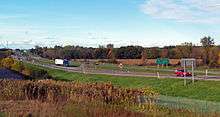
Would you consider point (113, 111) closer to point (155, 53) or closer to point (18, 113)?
point (18, 113)

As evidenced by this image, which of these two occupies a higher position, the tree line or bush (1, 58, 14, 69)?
the tree line

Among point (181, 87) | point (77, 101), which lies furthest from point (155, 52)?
point (77, 101)

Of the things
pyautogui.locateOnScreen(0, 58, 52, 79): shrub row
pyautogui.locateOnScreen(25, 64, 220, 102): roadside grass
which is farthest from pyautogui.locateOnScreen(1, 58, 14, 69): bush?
pyautogui.locateOnScreen(25, 64, 220, 102): roadside grass

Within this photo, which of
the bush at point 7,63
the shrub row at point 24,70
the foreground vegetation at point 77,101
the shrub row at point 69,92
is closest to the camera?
the foreground vegetation at point 77,101

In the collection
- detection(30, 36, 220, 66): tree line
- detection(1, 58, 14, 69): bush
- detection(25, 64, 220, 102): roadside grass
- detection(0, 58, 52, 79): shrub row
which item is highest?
detection(30, 36, 220, 66): tree line

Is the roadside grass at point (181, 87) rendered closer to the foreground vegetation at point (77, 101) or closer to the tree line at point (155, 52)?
the foreground vegetation at point (77, 101)

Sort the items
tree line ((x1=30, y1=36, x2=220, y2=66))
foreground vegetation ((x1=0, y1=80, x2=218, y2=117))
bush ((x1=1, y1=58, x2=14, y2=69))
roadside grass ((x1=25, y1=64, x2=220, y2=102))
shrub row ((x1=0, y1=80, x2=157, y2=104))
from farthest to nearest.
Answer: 1. tree line ((x1=30, y1=36, x2=220, y2=66))
2. bush ((x1=1, y1=58, x2=14, y2=69))
3. roadside grass ((x1=25, y1=64, x2=220, y2=102))
4. shrub row ((x1=0, y1=80, x2=157, y2=104))
5. foreground vegetation ((x1=0, y1=80, x2=218, y2=117))

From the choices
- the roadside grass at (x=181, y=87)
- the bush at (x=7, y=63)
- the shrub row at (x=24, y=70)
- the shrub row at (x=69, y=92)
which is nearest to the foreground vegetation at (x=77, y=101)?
the shrub row at (x=69, y=92)

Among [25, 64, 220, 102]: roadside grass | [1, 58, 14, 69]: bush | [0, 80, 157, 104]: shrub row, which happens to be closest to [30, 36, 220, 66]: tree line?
[25, 64, 220, 102]: roadside grass

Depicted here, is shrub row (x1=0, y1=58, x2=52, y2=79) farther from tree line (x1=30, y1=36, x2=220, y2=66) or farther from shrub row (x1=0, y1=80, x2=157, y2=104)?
tree line (x1=30, y1=36, x2=220, y2=66)

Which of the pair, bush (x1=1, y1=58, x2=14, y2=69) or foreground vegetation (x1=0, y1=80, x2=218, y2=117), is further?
bush (x1=1, y1=58, x2=14, y2=69)

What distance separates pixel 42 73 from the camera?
7162cm

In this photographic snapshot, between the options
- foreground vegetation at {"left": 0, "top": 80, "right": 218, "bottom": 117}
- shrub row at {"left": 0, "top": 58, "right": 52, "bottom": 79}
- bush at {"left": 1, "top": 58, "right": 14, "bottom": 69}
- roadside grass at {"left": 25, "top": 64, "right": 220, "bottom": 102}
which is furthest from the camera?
bush at {"left": 1, "top": 58, "right": 14, "bottom": 69}

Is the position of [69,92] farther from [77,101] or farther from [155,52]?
[155,52]
